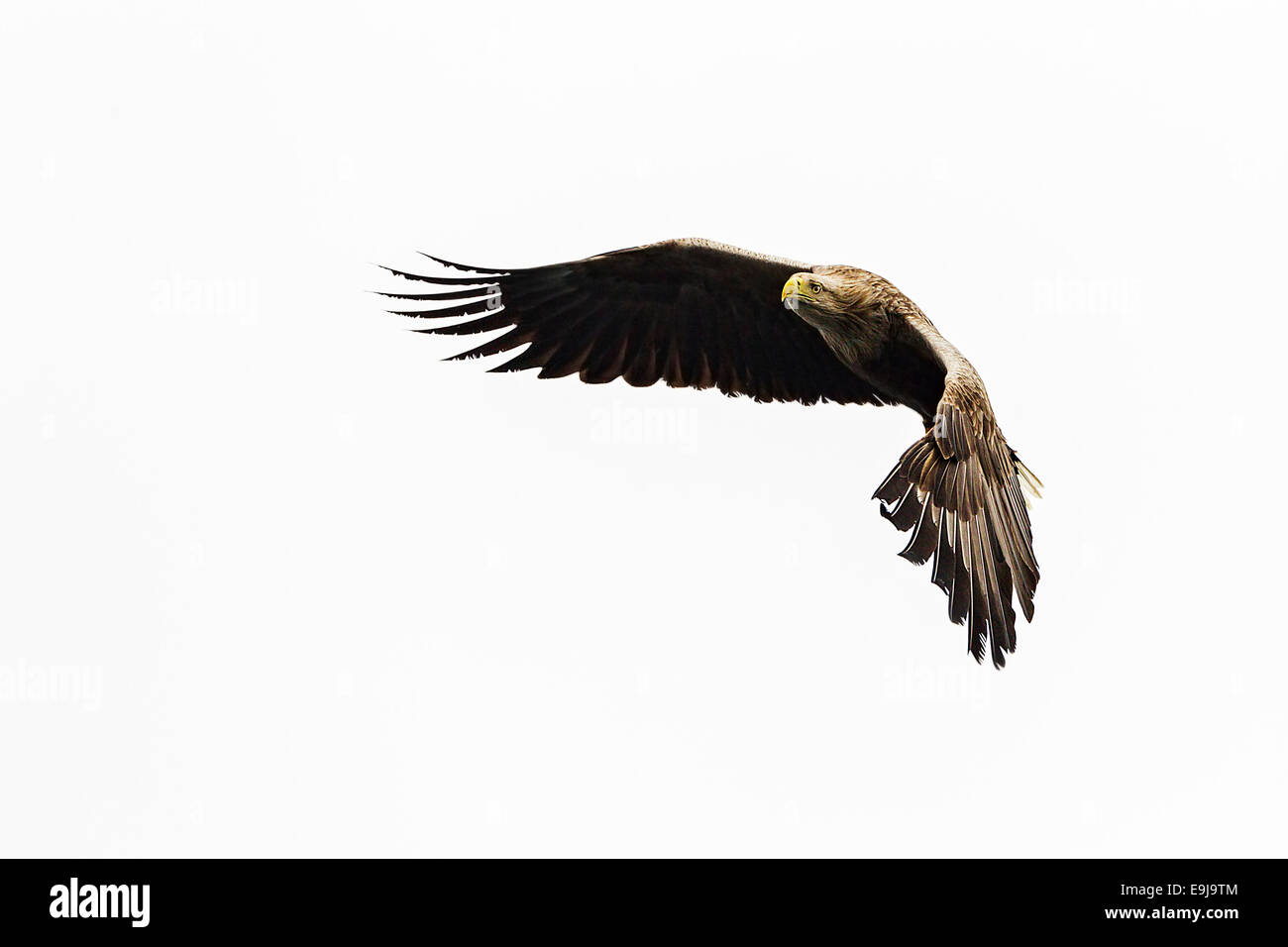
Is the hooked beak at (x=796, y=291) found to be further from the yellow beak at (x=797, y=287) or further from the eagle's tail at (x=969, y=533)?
the eagle's tail at (x=969, y=533)

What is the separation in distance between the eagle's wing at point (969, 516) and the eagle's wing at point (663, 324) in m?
2.17

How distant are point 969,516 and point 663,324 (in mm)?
3344

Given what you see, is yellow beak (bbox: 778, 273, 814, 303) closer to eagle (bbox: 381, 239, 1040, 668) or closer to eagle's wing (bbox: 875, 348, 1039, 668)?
eagle (bbox: 381, 239, 1040, 668)

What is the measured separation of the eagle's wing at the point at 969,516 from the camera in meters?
7.26

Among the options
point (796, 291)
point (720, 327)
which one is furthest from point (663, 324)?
point (796, 291)

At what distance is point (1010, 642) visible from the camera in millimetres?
7602

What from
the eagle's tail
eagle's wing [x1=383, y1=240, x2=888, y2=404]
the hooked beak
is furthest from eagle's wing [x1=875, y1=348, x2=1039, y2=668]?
eagle's wing [x1=383, y1=240, x2=888, y2=404]

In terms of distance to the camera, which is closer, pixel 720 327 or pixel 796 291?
pixel 796 291

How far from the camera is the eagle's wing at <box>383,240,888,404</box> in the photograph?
9.89 m

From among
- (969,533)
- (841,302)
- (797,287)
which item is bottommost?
(969,533)

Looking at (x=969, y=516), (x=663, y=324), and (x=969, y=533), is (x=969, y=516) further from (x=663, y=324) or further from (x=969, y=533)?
(x=663, y=324)

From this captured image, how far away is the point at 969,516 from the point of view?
297 inches

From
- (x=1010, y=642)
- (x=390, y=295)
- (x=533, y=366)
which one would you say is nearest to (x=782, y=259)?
(x=533, y=366)

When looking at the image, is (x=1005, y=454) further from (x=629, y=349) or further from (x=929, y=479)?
(x=629, y=349)
